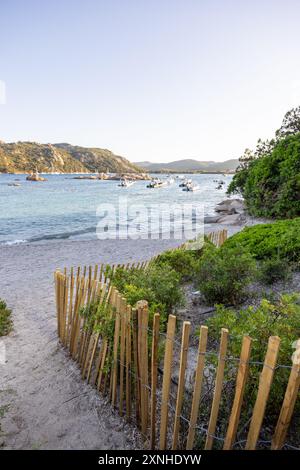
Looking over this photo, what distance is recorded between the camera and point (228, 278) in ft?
19.5

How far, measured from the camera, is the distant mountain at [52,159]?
441 feet

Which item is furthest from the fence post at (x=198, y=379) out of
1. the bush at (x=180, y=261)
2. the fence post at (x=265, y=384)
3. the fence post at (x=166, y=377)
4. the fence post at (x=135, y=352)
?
the bush at (x=180, y=261)

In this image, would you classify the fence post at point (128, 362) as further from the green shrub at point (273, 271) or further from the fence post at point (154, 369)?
the green shrub at point (273, 271)

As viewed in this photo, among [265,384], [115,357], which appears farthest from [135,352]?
[265,384]

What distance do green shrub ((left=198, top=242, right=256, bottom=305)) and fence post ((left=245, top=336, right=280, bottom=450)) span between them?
3.58 metres

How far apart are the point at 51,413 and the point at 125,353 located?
1269 millimetres

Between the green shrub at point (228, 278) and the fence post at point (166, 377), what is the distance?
3.24 m

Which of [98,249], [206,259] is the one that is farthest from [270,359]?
[98,249]

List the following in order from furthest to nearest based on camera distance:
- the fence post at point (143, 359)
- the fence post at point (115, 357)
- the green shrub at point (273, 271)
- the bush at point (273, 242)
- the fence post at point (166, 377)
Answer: the bush at point (273, 242)
the green shrub at point (273, 271)
the fence post at point (115, 357)
the fence post at point (143, 359)
the fence post at point (166, 377)

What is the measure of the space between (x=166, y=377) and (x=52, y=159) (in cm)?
16176

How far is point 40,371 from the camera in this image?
15.9ft
